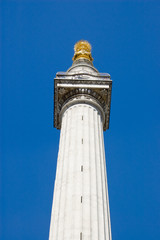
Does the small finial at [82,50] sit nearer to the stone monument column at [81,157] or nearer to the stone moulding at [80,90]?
the stone monument column at [81,157]

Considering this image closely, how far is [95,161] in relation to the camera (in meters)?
29.0

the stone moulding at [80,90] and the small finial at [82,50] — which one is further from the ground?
the small finial at [82,50]

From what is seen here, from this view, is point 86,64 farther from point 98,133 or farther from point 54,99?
point 98,133

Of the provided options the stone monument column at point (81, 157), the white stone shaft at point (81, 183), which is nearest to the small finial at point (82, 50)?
the stone monument column at point (81, 157)

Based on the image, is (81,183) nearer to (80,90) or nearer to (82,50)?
(80,90)

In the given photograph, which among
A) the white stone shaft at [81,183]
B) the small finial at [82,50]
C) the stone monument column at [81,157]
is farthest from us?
the small finial at [82,50]

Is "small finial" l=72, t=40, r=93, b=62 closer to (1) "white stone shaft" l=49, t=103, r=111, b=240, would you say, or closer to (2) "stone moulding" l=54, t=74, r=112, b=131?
(2) "stone moulding" l=54, t=74, r=112, b=131

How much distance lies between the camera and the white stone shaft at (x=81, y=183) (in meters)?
24.0

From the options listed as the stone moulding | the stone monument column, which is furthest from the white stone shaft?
the stone moulding

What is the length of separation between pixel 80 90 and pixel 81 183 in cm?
1171

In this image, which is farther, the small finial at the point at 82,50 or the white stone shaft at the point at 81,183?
the small finial at the point at 82,50

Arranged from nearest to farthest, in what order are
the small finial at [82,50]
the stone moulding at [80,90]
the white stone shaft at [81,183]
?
the white stone shaft at [81,183]
the stone moulding at [80,90]
the small finial at [82,50]

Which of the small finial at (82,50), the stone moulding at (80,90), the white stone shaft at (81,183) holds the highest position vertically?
the small finial at (82,50)

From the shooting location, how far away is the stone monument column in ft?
79.7
